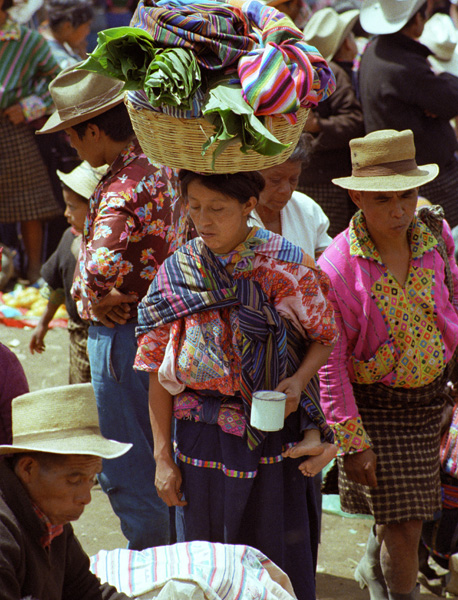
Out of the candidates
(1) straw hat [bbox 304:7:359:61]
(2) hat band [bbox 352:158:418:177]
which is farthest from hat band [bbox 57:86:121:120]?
(1) straw hat [bbox 304:7:359:61]

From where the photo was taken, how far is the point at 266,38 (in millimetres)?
2730

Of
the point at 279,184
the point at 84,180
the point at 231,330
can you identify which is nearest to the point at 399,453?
the point at 231,330

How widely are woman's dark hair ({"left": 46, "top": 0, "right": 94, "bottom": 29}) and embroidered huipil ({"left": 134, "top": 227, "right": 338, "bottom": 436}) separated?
5970mm

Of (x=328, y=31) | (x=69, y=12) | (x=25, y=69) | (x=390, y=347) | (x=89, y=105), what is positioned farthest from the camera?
(x=69, y=12)

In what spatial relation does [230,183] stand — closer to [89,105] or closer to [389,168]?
[389,168]

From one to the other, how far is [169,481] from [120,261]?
A: 3.23 ft

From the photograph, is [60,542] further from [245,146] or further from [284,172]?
[284,172]

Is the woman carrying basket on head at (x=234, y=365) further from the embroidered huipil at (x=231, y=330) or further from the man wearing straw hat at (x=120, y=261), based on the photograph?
the man wearing straw hat at (x=120, y=261)

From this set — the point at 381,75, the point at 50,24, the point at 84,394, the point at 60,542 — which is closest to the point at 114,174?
the point at 84,394

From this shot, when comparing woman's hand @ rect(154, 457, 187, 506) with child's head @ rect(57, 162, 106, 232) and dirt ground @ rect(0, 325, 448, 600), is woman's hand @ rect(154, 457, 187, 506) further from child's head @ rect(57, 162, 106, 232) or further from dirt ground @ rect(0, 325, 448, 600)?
child's head @ rect(57, 162, 106, 232)

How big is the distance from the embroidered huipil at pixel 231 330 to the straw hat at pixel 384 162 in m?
0.66

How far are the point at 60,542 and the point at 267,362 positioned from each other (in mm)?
870

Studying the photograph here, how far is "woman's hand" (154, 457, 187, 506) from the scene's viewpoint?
299 centimetres

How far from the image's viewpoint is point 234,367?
2877mm
